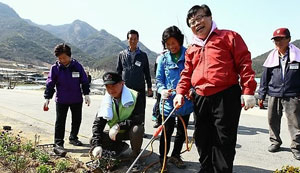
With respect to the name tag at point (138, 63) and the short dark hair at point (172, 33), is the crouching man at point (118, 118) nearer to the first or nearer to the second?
the short dark hair at point (172, 33)

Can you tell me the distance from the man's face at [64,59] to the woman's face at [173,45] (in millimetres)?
1727

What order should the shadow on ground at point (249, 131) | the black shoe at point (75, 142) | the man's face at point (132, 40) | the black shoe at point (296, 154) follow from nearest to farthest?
the black shoe at point (296, 154)
the black shoe at point (75, 142)
the man's face at point (132, 40)
the shadow on ground at point (249, 131)

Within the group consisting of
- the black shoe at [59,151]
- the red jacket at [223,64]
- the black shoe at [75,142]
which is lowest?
the black shoe at [75,142]

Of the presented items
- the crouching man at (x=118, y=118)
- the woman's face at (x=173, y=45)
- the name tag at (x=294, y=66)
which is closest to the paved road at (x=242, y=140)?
the crouching man at (x=118, y=118)

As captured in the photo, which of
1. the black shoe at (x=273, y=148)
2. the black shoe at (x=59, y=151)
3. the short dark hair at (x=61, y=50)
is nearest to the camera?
the black shoe at (x=59, y=151)

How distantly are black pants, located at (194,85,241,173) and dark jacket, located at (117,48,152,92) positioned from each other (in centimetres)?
236

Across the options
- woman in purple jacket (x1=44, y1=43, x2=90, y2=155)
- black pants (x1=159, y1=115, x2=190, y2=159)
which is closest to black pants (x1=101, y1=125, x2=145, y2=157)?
black pants (x1=159, y1=115, x2=190, y2=159)

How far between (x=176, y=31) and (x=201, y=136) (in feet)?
4.19

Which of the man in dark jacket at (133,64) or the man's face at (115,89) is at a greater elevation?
the man in dark jacket at (133,64)

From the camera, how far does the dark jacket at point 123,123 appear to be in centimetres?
361

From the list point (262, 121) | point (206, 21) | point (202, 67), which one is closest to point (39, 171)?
point (202, 67)

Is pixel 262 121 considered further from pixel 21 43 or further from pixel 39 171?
pixel 21 43

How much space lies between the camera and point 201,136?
3.02m

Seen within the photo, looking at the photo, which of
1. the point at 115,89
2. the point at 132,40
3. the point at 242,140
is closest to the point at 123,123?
the point at 115,89
